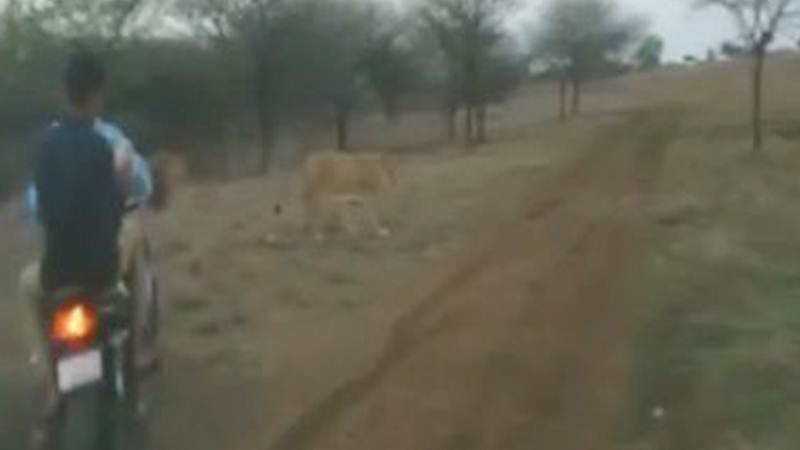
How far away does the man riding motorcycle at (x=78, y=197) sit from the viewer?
7.04 metres

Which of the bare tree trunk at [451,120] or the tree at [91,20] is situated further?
the bare tree trunk at [451,120]

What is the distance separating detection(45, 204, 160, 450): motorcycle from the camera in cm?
681

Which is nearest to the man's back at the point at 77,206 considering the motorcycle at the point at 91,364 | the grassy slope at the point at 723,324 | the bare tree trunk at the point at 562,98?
the motorcycle at the point at 91,364

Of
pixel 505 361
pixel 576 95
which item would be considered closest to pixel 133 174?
pixel 505 361

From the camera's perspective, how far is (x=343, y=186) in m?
20.5

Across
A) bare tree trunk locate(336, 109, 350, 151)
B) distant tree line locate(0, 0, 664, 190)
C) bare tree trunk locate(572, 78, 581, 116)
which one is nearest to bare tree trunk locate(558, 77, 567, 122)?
bare tree trunk locate(572, 78, 581, 116)

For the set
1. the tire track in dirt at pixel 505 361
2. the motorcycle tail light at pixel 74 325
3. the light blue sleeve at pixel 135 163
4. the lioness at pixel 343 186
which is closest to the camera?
the motorcycle tail light at pixel 74 325

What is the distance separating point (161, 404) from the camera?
955 cm

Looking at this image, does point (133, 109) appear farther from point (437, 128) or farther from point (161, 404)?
point (161, 404)

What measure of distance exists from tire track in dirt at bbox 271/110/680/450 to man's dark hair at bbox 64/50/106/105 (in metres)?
2.03

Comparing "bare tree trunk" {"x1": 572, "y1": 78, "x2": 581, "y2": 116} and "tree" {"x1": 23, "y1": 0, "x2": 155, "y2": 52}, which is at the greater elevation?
"tree" {"x1": 23, "y1": 0, "x2": 155, "y2": 52}

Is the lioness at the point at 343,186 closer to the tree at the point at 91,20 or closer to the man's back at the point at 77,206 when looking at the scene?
the man's back at the point at 77,206

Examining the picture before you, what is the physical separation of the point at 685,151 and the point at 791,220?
54.4 feet

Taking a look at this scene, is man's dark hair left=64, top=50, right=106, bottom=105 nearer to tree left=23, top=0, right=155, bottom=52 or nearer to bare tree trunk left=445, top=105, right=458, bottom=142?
tree left=23, top=0, right=155, bottom=52
